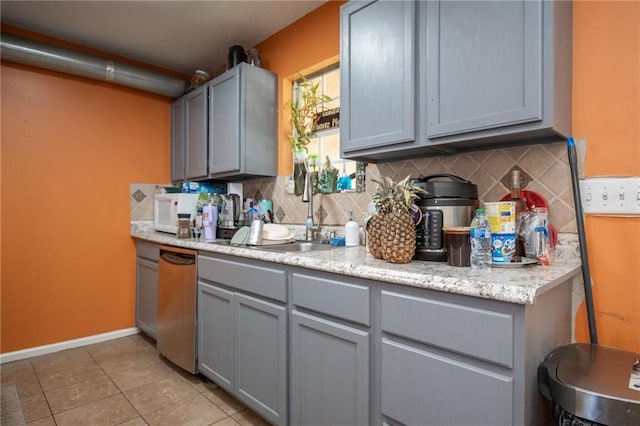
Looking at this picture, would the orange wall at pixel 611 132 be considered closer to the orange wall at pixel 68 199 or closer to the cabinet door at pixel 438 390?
the cabinet door at pixel 438 390

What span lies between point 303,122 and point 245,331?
4.90 ft

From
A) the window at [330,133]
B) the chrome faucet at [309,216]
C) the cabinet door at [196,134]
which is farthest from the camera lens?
the cabinet door at [196,134]

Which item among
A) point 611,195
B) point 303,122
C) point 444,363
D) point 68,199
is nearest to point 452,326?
point 444,363

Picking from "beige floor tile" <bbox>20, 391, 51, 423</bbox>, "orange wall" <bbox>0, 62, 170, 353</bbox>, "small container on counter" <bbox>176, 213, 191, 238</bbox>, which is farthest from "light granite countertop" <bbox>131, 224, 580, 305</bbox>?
"orange wall" <bbox>0, 62, 170, 353</bbox>

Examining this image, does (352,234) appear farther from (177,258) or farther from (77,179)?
(77,179)

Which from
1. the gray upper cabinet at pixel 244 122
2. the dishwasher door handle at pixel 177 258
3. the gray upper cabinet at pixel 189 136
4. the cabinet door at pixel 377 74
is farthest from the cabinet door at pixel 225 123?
the cabinet door at pixel 377 74

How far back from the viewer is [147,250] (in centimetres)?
301

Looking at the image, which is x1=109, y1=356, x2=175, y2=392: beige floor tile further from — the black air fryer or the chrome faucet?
the black air fryer

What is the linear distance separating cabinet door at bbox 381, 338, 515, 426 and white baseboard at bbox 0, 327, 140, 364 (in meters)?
2.82

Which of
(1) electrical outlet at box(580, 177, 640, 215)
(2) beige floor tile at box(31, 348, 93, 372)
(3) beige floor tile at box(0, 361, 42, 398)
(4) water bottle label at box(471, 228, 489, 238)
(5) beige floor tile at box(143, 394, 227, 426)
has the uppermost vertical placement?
(1) electrical outlet at box(580, 177, 640, 215)

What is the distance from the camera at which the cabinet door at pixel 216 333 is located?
76.9 inches

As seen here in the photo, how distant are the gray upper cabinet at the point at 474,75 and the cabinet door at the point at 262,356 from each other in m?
0.95

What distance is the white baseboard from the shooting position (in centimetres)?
266

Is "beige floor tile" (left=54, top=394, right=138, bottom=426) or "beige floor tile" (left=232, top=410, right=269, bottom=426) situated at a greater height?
"beige floor tile" (left=232, top=410, right=269, bottom=426)
